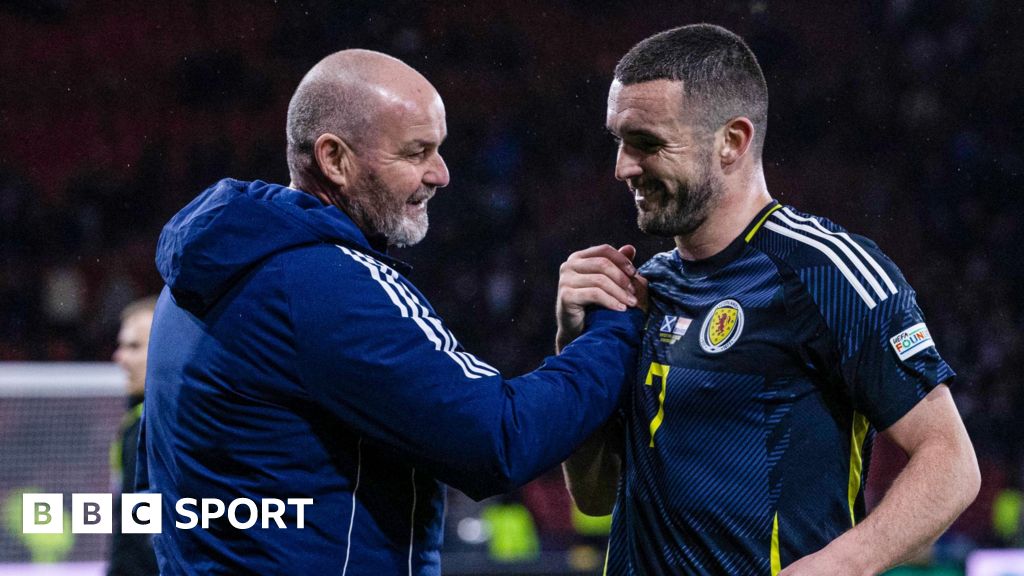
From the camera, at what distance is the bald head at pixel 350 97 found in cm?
211

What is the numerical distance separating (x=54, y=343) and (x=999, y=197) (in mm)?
8467

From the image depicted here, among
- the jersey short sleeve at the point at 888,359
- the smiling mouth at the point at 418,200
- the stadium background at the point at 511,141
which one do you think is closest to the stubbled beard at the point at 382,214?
the smiling mouth at the point at 418,200

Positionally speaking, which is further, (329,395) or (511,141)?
(511,141)

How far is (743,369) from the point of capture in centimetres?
181

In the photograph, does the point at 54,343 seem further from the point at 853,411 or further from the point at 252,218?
the point at 853,411

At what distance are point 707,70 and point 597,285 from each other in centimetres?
43

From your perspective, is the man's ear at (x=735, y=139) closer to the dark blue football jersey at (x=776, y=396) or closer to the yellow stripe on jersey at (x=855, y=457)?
the dark blue football jersey at (x=776, y=396)

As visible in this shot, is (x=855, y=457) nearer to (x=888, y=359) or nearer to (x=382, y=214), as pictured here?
(x=888, y=359)

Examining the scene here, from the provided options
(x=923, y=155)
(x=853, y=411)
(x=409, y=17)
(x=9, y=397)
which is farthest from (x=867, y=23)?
(x=853, y=411)

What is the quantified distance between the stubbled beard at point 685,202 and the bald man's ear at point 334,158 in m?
0.56

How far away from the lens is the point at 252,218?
1894 millimetres

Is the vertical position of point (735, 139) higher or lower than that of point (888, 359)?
higher

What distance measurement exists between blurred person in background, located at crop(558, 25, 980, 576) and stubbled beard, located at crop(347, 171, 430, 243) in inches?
13.3

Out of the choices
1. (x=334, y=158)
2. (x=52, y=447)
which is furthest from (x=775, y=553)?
(x=52, y=447)
